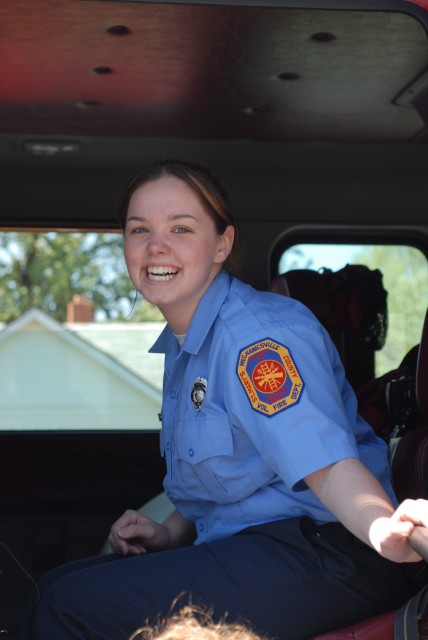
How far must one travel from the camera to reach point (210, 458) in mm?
2061

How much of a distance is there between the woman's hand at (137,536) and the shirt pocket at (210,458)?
0.92 feet

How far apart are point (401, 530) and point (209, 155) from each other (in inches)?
101

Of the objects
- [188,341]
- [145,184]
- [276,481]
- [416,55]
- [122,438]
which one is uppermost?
[416,55]

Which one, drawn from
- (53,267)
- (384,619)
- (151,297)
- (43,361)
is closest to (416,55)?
(151,297)

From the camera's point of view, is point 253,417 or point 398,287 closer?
point 253,417

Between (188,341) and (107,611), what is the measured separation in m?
0.58

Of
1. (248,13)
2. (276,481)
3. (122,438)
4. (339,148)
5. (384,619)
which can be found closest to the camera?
(384,619)

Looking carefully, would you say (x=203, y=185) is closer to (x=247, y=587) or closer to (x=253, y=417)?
(x=253, y=417)

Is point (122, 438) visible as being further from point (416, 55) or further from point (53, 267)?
point (53, 267)

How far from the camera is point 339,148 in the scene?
394 cm

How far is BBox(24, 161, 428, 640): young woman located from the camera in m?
1.89

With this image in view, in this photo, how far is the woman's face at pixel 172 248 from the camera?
2221mm

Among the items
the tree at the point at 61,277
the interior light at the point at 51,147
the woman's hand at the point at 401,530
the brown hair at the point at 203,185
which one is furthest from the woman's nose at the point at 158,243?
the tree at the point at 61,277

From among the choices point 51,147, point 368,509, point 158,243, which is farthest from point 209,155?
point 368,509
